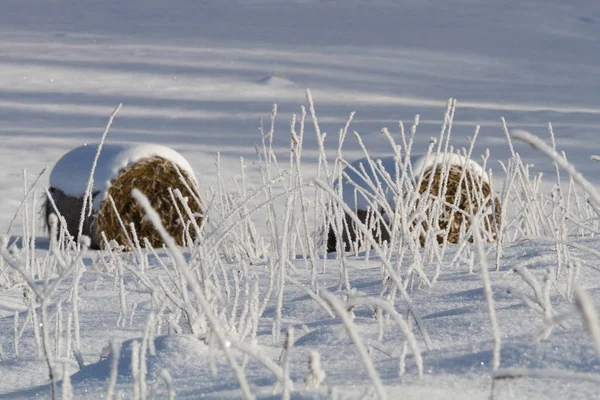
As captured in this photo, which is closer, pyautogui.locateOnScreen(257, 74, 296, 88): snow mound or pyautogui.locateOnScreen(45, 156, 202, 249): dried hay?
pyautogui.locateOnScreen(45, 156, 202, 249): dried hay

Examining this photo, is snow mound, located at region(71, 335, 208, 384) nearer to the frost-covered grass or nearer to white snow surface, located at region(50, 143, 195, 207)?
the frost-covered grass

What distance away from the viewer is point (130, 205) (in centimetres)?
573

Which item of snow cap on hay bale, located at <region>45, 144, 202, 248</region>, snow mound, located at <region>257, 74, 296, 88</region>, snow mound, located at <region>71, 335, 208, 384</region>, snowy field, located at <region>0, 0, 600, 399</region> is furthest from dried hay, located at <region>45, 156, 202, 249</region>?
snow mound, located at <region>257, 74, 296, 88</region>

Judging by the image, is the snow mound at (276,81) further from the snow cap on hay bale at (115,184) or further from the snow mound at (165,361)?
the snow mound at (165,361)

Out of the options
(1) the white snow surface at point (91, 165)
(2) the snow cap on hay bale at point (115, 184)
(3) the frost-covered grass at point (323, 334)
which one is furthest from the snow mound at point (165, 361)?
(1) the white snow surface at point (91, 165)

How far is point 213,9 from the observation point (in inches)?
785

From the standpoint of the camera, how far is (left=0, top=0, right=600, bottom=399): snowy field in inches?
57.4

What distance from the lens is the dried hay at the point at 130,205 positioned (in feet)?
17.9

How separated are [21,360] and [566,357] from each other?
1.03m

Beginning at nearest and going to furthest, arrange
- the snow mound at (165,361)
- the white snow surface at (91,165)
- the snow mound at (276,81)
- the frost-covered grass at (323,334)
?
the frost-covered grass at (323,334)
the snow mound at (165,361)
the white snow surface at (91,165)
the snow mound at (276,81)

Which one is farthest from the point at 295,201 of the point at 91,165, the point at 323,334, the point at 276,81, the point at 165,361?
the point at 276,81

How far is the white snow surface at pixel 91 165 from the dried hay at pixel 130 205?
3cm

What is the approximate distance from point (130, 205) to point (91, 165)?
0.45 meters

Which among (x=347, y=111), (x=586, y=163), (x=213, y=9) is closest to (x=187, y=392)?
(x=586, y=163)
